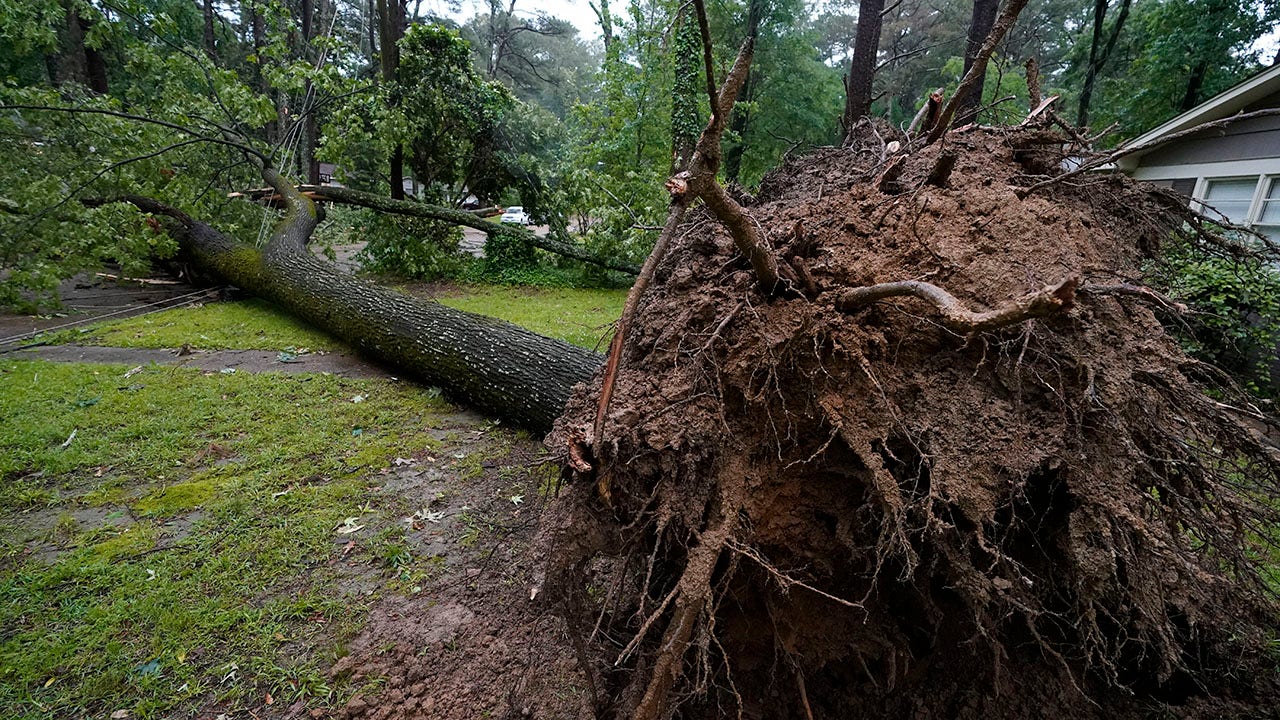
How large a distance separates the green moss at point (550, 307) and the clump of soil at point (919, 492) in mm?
4374

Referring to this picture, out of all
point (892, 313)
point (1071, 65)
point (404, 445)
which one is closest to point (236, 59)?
point (404, 445)

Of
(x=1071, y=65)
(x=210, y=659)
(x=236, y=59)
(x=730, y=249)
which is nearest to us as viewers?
(x=730, y=249)

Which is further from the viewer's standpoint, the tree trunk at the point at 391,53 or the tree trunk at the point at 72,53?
the tree trunk at the point at 72,53

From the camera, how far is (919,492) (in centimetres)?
142

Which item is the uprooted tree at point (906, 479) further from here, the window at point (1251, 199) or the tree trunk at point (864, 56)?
the window at point (1251, 199)

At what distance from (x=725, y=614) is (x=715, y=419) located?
0.66 meters

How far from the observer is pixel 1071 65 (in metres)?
16.2

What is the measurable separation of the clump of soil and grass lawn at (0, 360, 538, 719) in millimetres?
1485

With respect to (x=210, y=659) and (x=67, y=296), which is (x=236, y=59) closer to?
(x=67, y=296)

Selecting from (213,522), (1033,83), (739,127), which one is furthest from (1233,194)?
(739,127)

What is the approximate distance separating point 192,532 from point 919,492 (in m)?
3.52

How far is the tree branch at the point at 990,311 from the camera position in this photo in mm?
894

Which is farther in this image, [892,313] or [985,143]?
[985,143]

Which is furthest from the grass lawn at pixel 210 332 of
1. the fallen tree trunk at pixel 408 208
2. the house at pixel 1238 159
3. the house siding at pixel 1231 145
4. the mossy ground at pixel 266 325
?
the house siding at pixel 1231 145
